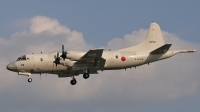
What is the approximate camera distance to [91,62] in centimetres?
5294

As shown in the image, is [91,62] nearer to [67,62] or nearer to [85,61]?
[85,61]

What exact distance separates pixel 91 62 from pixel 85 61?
72 centimetres

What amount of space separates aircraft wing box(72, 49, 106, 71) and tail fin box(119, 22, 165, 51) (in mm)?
5678

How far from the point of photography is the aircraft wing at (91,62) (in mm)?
51375

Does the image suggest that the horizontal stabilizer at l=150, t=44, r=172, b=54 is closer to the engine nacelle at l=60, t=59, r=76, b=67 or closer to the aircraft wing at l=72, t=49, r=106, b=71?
the aircraft wing at l=72, t=49, r=106, b=71

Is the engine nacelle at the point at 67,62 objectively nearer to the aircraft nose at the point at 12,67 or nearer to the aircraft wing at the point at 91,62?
the aircraft wing at the point at 91,62

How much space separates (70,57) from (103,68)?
15.0 feet

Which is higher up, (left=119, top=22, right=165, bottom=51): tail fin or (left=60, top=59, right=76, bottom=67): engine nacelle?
(left=119, top=22, right=165, bottom=51): tail fin

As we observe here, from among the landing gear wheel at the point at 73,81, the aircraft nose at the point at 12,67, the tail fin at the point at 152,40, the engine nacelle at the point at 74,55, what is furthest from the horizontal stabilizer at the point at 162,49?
the aircraft nose at the point at 12,67

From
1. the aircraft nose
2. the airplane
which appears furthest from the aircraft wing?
the aircraft nose

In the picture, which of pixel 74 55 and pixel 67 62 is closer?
pixel 74 55

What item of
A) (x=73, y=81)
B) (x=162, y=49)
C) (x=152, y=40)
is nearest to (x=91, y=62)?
(x=73, y=81)

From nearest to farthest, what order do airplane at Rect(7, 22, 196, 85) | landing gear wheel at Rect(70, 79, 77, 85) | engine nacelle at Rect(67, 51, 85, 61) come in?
engine nacelle at Rect(67, 51, 85, 61), airplane at Rect(7, 22, 196, 85), landing gear wheel at Rect(70, 79, 77, 85)

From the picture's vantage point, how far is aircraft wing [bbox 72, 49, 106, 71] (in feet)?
169
